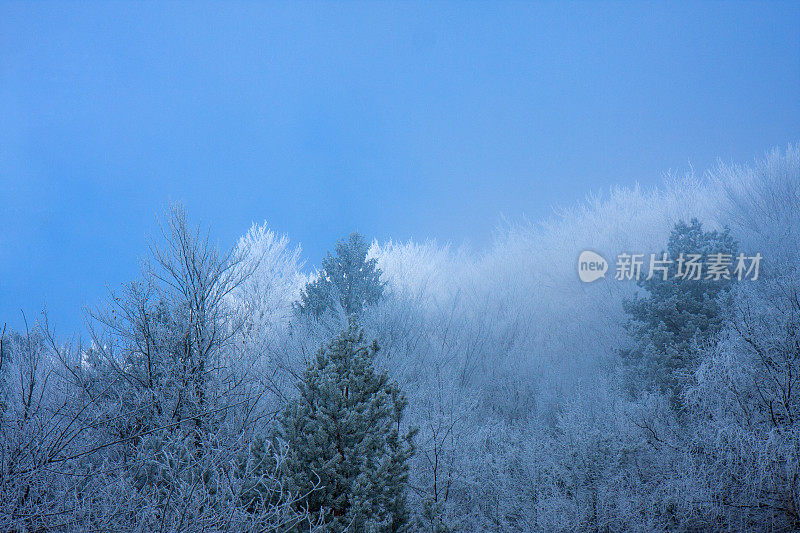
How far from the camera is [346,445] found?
6430 millimetres

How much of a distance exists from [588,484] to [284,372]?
28.7ft

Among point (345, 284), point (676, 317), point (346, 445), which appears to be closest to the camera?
point (346, 445)

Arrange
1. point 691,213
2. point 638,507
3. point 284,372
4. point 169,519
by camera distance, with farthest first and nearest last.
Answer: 1. point 691,213
2. point 284,372
3. point 638,507
4. point 169,519

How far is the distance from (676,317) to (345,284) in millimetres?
11269

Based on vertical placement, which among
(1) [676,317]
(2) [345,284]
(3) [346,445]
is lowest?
(3) [346,445]

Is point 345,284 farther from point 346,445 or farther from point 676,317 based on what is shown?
point 346,445

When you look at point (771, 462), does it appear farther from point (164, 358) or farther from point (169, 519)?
point (164, 358)

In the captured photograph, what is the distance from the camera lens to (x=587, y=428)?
39.3ft

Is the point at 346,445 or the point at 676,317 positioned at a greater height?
the point at 676,317

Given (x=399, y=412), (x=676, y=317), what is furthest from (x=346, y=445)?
(x=676, y=317)

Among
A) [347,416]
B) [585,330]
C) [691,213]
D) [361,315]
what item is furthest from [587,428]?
[691,213]

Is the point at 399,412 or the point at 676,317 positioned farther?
the point at 676,317

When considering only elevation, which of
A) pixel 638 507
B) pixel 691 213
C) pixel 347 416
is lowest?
pixel 638 507

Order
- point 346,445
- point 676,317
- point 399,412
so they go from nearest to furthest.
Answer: point 346,445 < point 399,412 < point 676,317
